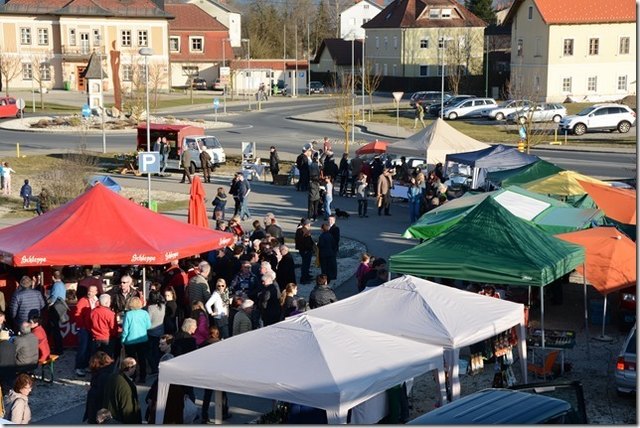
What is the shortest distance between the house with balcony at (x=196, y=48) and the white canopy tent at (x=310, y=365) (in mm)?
80524

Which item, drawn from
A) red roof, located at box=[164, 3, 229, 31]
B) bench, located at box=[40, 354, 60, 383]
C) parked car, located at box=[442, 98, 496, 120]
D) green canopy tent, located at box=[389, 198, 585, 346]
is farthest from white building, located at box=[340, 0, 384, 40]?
bench, located at box=[40, 354, 60, 383]

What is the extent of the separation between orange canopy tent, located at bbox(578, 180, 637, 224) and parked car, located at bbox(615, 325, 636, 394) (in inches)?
318

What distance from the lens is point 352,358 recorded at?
10852 mm

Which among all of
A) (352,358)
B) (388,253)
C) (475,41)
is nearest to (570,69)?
(475,41)

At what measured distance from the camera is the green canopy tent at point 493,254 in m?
14.8

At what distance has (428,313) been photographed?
12766 millimetres

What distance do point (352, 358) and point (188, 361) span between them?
1.80 m

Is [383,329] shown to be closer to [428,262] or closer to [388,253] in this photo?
[428,262]

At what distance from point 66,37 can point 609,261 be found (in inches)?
2702

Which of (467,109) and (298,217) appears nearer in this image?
(298,217)

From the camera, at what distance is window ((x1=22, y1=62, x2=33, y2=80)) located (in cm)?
7906

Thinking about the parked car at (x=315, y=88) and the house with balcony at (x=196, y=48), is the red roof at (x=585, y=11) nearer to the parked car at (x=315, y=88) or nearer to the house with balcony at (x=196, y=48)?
the parked car at (x=315, y=88)

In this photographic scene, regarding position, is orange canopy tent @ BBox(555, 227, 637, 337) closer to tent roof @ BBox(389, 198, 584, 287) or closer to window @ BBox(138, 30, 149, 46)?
tent roof @ BBox(389, 198, 584, 287)

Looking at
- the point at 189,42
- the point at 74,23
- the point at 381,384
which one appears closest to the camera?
the point at 381,384
